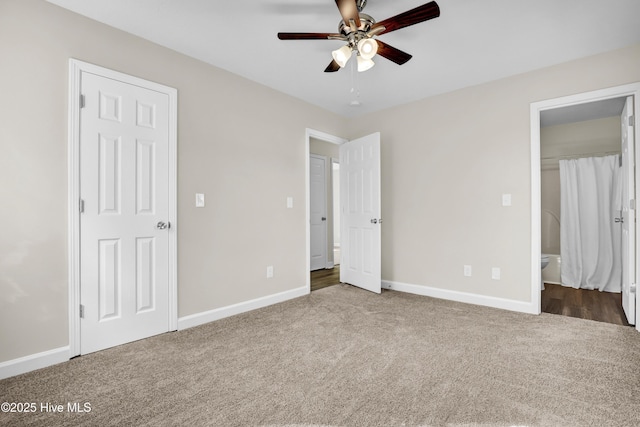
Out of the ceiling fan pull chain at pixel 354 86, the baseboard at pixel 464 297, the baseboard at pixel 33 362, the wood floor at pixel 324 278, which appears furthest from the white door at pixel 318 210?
the baseboard at pixel 33 362

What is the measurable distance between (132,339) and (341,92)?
3.29 meters

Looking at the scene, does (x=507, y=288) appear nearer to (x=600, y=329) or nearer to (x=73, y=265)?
(x=600, y=329)

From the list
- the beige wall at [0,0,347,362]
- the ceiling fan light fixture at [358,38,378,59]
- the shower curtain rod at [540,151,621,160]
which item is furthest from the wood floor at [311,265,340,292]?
the shower curtain rod at [540,151,621,160]

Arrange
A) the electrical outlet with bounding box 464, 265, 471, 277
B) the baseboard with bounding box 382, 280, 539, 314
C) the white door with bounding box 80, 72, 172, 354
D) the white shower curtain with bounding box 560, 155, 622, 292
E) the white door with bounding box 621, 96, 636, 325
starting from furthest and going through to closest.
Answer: the white shower curtain with bounding box 560, 155, 622, 292 → the electrical outlet with bounding box 464, 265, 471, 277 → the baseboard with bounding box 382, 280, 539, 314 → the white door with bounding box 621, 96, 636, 325 → the white door with bounding box 80, 72, 172, 354

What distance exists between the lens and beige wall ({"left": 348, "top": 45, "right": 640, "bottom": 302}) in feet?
10.5

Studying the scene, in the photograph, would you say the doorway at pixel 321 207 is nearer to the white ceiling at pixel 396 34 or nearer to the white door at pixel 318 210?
the white door at pixel 318 210

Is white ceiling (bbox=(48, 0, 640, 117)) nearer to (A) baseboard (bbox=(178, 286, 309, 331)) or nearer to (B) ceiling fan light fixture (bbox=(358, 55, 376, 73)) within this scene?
(B) ceiling fan light fixture (bbox=(358, 55, 376, 73))

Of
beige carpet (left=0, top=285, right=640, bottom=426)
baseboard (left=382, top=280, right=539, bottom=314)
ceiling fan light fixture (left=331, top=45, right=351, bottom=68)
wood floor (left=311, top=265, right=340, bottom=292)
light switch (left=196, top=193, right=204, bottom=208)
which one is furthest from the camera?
wood floor (left=311, top=265, right=340, bottom=292)

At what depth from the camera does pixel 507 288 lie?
337 cm

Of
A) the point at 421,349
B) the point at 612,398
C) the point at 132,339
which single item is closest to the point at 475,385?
the point at 421,349

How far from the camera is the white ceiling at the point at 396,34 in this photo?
222 centimetres

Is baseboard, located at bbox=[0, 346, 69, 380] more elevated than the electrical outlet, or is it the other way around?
the electrical outlet

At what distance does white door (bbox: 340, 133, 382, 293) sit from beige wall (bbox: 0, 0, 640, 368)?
0.35 meters

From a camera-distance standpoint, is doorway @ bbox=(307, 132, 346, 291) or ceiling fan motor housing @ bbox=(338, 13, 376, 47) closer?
→ ceiling fan motor housing @ bbox=(338, 13, 376, 47)
